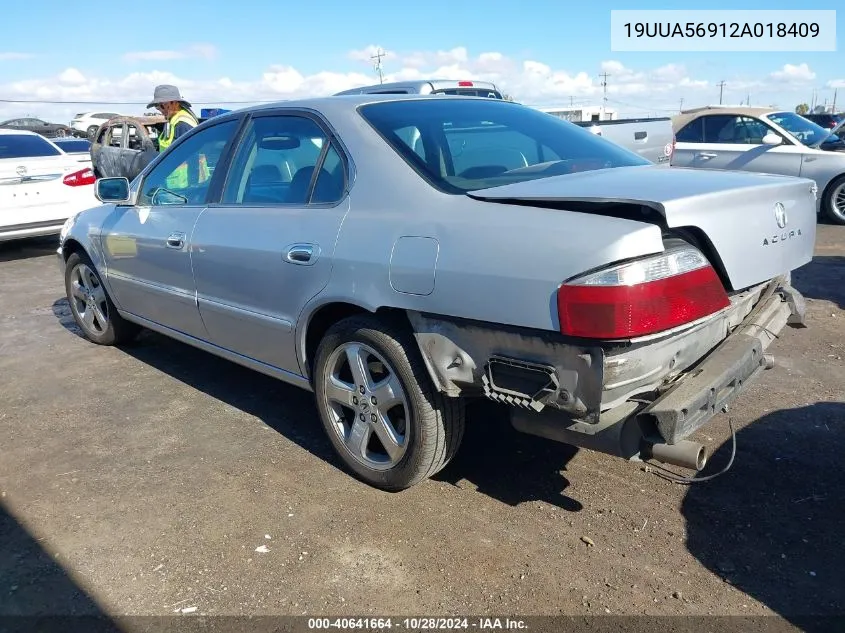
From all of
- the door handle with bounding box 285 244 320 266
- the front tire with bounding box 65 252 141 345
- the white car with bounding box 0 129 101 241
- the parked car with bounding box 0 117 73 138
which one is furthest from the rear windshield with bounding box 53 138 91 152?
the parked car with bounding box 0 117 73 138

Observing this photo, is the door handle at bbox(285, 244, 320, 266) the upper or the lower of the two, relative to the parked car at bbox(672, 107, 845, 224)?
upper

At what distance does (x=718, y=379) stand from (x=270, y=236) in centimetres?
204

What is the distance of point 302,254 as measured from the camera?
312 cm

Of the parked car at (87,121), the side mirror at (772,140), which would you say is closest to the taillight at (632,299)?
the side mirror at (772,140)

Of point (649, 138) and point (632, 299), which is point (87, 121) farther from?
point (632, 299)

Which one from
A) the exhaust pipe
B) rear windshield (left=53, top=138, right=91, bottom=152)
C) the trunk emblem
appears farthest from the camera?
rear windshield (left=53, top=138, right=91, bottom=152)

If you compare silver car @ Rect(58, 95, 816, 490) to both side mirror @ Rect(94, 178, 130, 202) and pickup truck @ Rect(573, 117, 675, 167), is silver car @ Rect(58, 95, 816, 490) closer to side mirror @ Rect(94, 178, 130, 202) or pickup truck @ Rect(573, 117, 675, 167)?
side mirror @ Rect(94, 178, 130, 202)

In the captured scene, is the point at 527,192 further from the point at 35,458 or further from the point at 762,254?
the point at 35,458

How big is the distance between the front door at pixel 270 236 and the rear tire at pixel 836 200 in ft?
29.5

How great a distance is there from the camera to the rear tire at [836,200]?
9773 millimetres

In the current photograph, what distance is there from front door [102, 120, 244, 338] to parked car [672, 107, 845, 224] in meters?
7.94

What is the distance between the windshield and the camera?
10391 millimetres

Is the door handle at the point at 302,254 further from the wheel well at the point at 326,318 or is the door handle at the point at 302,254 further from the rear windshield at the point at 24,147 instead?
the rear windshield at the point at 24,147

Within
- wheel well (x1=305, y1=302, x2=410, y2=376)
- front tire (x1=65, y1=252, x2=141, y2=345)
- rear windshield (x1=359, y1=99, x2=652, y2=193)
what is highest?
rear windshield (x1=359, y1=99, x2=652, y2=193)
